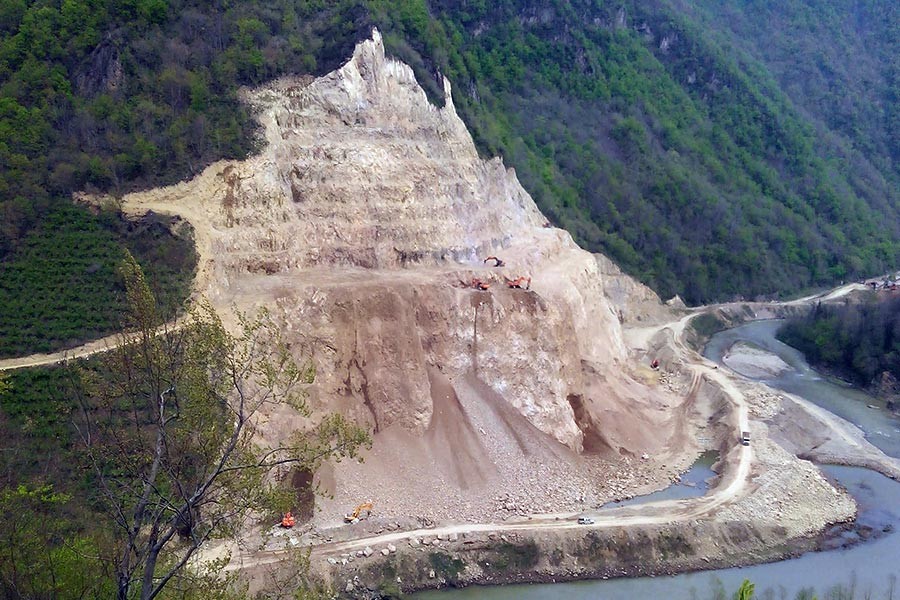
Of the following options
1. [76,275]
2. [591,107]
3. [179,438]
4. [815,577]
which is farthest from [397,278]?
[591,107]

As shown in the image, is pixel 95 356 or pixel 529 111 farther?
pixel 529 111

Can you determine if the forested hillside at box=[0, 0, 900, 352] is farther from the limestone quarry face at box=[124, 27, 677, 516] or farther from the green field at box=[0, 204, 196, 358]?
the limestone quarry face at box=[124, 27, 677, 516]

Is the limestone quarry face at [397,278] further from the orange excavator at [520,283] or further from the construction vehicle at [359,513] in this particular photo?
the construction vehicle at [359,513]

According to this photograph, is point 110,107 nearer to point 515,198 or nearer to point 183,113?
point 183,113

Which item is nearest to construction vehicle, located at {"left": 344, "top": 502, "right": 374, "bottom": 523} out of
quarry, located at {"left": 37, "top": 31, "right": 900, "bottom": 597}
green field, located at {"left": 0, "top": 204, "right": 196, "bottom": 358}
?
quarry, located at {"left": 37, "top": 31, "right": 900, "bottom": 597}

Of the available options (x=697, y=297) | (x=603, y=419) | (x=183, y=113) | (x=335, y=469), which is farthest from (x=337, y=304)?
(x=697, y=297)

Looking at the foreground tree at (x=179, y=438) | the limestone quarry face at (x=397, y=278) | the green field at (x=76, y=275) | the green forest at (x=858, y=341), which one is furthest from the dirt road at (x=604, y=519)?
the green forest at (x=858, y=341)
